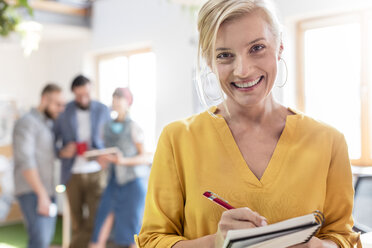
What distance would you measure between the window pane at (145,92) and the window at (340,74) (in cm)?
238

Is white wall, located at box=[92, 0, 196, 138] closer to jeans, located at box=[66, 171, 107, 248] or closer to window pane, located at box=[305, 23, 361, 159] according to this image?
window pane, located at box=[305, 23, 361, 159]

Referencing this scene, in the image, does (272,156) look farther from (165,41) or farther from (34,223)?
(165,41)

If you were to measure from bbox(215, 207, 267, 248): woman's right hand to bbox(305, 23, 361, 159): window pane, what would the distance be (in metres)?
3.43

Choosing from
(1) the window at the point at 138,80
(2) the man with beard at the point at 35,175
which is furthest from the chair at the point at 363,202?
(1) the window at the point at 138,80

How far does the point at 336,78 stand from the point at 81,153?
250 cm

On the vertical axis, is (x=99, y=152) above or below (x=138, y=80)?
below

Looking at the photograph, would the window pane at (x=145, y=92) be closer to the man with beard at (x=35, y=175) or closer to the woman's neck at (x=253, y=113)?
the man with beard at (x=35, y=175)

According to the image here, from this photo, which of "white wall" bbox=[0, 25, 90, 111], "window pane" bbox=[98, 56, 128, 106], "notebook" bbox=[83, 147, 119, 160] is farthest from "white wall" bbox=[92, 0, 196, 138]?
"notebook" bbox=[83, 147, 119, 160]

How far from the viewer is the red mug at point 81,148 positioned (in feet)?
13.7

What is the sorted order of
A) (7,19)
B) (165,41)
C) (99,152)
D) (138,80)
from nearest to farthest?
(7,19), (99,152), (165,41), (138,80)

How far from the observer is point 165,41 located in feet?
19.4

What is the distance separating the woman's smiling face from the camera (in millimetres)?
1038

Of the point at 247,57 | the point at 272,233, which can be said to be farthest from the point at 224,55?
the point at 272,233

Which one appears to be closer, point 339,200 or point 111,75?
point 339,200
